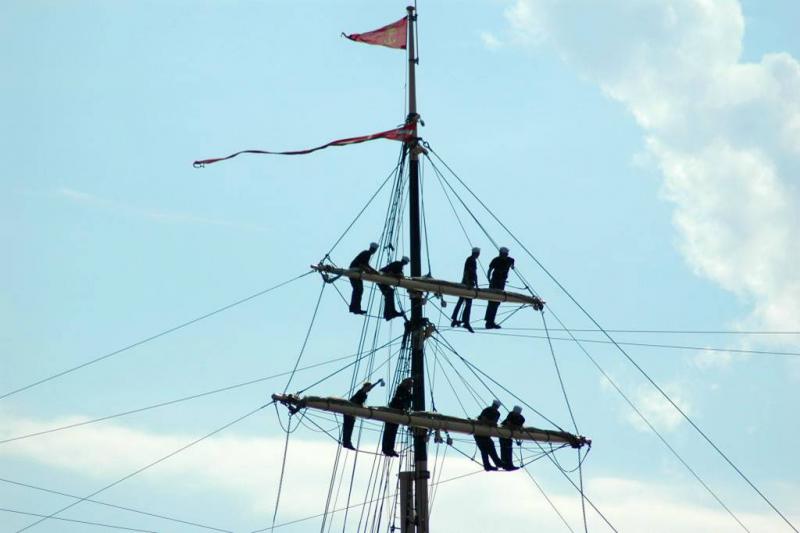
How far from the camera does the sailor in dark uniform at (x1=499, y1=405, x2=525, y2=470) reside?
51.4 meters

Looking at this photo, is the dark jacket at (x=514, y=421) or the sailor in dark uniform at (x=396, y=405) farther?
the dark jacket at (x=514, y=421)

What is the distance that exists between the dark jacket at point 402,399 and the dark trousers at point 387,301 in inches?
75.5

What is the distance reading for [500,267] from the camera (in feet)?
172

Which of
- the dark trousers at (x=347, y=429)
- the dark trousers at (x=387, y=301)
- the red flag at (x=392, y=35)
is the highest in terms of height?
the red flag at (x=392, y=35)

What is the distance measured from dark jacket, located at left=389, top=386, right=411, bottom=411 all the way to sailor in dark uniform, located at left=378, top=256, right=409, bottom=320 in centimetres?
195

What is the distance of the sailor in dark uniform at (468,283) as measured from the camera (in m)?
52.1

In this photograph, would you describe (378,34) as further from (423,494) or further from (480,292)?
(423,494)

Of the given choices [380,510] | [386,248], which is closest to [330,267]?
[386,248]

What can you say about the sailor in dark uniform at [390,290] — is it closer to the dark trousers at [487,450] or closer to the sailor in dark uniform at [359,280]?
the sailor in dark uniform at [359,280]

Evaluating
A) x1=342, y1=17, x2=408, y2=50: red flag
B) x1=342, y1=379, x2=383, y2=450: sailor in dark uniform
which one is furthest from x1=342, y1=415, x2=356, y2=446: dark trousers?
x1=342, y1=17, x2=408, y2=50: red flag

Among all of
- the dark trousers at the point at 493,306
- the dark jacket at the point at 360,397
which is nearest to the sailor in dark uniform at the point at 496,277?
the dark trousers at the point at 493,306

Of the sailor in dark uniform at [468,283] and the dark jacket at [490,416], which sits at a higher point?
the sailor in dark uniform at [468,283]

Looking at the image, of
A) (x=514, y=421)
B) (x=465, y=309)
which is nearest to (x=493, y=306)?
(x=465, y=309)

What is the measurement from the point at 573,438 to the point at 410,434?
376 centimetres
